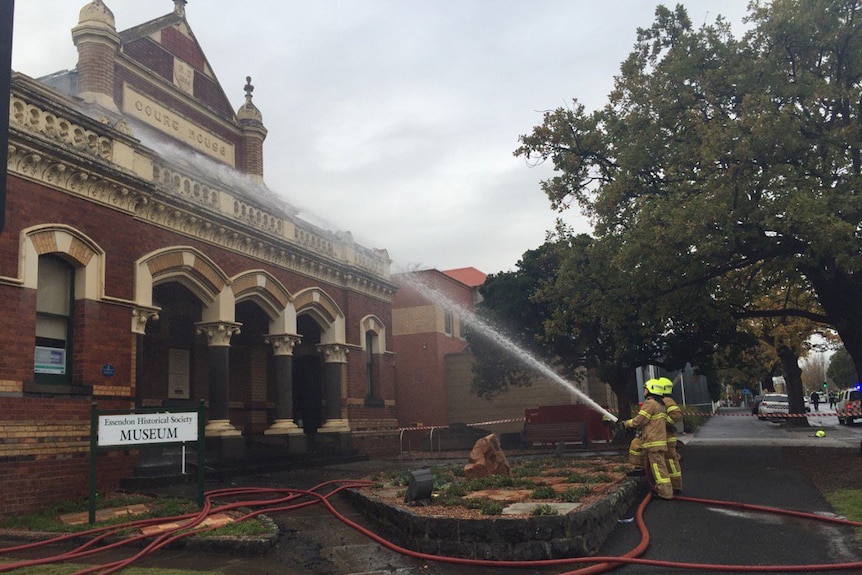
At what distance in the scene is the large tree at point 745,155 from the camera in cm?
1407

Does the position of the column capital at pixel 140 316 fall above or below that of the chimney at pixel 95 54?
below

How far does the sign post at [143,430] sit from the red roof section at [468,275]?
3025 cm

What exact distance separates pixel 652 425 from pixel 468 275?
A: 1265 inches

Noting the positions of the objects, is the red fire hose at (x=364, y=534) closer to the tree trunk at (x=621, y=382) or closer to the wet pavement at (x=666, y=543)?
the wet pavement at (x=666, y=543)

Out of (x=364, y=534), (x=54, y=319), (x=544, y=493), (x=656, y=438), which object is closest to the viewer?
(x=364, y=534)

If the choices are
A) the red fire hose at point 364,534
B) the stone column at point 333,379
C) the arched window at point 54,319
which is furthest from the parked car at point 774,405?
the arched window at point 54,319

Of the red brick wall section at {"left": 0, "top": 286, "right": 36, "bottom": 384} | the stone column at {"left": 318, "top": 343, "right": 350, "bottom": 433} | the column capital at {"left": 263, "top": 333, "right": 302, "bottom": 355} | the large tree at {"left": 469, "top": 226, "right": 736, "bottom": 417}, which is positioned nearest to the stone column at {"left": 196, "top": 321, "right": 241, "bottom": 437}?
the column capital at {"left": 263, "top": 333, "right": 302, "bottom": 355}

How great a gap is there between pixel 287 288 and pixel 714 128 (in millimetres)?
11087

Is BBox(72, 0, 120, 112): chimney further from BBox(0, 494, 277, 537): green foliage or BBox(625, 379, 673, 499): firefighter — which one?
BBox(625, 379, 673, 499): firefighter

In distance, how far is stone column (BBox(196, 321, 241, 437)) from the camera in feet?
53.2

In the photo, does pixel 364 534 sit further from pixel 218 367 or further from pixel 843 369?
pixel 843 369

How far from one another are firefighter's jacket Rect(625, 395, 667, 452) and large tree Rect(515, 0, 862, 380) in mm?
5007

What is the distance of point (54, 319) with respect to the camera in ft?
40.3

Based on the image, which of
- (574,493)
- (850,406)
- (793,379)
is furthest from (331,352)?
(793,379)
